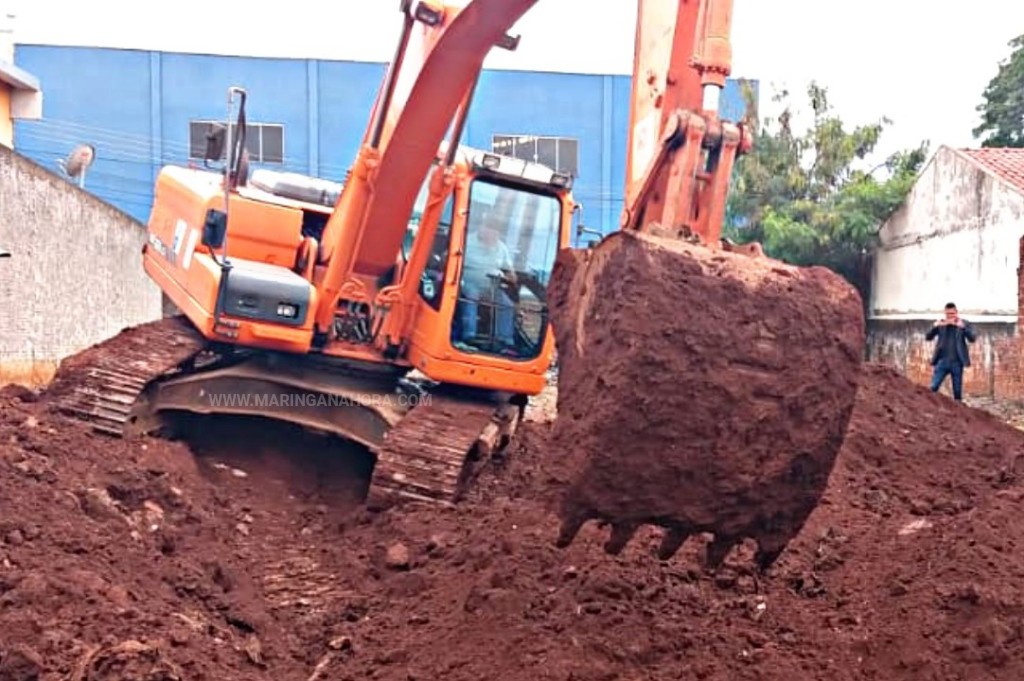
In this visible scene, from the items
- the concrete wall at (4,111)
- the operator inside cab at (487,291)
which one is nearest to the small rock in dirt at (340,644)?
the operator inside cab at (487,291)

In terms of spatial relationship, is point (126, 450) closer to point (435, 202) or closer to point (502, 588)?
point (435, 202)

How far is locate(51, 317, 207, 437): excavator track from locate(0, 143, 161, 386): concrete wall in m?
4.54

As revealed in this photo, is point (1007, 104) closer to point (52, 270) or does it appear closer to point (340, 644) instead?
point (52, 270)

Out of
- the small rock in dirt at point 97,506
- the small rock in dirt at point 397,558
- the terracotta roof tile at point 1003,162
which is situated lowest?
the small rock in dirt at point 397,558

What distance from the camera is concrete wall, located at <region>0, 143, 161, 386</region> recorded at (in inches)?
474

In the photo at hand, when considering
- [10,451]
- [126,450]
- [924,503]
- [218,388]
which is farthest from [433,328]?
[924,503]

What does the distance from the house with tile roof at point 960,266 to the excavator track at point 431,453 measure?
37.3ft

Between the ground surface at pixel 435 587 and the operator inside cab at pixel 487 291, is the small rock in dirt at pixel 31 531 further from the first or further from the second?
the operator inside cab at pixel 487 291

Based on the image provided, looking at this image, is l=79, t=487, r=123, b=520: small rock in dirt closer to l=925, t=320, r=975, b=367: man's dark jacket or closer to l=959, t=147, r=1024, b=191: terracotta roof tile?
l=925, t=320, r=975, b=367: man's dark jacket

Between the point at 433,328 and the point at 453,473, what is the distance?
1.23 m

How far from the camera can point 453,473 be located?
6664 mm

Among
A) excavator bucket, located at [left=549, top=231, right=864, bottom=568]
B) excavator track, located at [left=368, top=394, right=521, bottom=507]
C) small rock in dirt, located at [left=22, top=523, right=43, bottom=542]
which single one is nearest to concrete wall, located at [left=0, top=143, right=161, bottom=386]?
excavator track, located at [left=368, top=394, right=521, bottom=507]

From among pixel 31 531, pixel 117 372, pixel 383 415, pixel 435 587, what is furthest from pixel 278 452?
pixel 31 531

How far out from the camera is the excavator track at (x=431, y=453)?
664 centimetres
